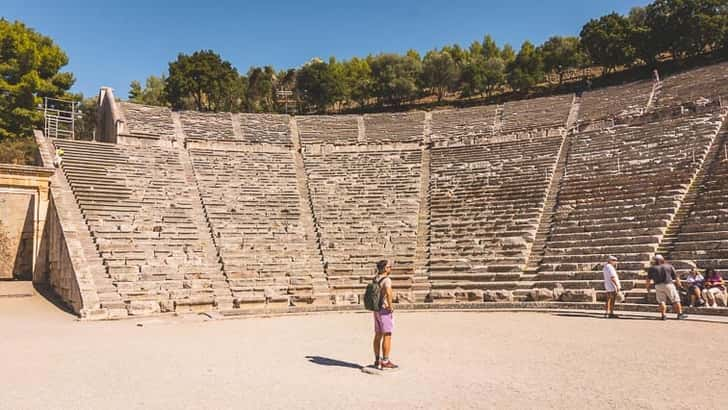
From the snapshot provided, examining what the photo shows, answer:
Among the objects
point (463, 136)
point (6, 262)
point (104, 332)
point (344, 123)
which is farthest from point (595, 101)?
point (6, 262)

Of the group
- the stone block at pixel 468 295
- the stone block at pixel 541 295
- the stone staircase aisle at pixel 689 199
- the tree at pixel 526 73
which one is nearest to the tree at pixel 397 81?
the tree at pixel 526 73

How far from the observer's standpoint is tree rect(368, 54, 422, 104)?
4291cm

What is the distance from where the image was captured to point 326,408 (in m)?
5.22

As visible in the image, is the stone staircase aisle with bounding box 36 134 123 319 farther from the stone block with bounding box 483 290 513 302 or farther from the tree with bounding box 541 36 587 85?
the tree with bounding box 541 36 587 85

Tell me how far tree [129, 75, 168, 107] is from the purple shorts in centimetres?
4242

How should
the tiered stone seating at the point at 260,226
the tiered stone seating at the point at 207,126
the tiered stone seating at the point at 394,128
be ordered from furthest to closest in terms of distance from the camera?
the tiered stone seating at the point at 394,128 < the tiered stone seating at the point at 207,126 < the tiered stone seating at the point at 260,226

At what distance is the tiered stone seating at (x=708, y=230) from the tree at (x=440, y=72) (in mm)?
29669

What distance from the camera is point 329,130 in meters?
27.4

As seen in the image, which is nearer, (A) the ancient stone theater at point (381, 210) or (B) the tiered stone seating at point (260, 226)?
(A) the ancient stone theater at point (381, 210)

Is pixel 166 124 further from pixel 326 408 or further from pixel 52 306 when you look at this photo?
pixel 326 408

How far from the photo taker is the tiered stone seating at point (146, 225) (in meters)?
14.9

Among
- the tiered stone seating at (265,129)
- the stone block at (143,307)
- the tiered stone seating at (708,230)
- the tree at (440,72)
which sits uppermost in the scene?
the tree at (440,72)

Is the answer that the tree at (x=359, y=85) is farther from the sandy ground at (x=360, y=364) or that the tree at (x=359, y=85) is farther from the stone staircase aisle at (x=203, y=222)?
the sandy ground at (x=360, y=364)

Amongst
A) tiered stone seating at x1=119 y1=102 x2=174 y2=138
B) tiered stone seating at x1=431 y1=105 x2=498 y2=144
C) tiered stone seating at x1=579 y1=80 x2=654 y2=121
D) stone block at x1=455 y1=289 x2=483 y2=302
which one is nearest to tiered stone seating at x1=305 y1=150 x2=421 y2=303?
stone block at x1=455 y1=289 x2=483 y2=302
